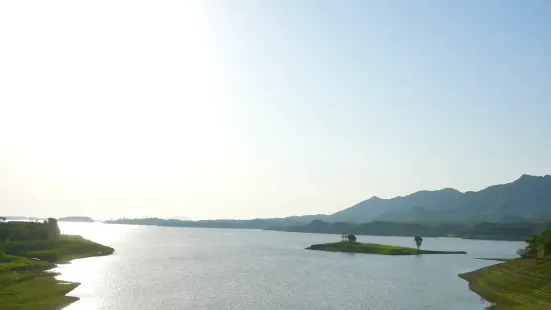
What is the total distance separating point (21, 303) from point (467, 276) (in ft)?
378

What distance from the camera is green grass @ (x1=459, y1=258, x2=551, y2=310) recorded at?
290 feet

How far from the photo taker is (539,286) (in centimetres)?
10138

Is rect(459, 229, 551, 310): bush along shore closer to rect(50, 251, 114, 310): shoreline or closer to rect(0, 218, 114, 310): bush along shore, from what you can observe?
rect(50, 251, 114, 310): shoreline

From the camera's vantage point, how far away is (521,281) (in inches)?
4343

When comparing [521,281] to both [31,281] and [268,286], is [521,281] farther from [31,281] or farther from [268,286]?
[31,281]

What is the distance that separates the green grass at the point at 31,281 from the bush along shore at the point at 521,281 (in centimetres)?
8384

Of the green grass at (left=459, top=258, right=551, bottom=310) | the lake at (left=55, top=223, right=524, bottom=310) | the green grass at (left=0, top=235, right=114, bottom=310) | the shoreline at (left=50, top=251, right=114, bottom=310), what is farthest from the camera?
the lake at (left=55, top=223, right=524, bottom=310)

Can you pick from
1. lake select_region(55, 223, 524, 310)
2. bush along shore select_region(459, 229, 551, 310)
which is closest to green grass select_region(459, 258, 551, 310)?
bush along shore select_region(459, 229, 551, 310)

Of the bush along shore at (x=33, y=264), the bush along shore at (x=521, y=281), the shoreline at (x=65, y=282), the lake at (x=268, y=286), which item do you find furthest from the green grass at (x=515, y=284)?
the bush along shore at (x=33, y=264)

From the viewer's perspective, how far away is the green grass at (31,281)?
8300 cm

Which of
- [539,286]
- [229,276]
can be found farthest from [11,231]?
[539,286]

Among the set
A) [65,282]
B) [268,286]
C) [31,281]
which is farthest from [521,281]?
[31,281]

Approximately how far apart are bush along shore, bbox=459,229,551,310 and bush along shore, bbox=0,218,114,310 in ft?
279

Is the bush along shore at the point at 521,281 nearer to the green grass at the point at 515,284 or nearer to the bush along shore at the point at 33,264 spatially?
the green grass at the point at 515,284
